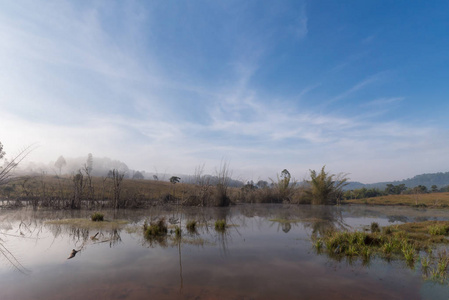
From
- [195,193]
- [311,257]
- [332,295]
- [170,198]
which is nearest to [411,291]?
[332,295]

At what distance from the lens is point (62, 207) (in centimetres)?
1354

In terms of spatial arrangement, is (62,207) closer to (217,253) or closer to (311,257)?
(217,253)

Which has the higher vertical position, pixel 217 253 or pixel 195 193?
pixel 195 193

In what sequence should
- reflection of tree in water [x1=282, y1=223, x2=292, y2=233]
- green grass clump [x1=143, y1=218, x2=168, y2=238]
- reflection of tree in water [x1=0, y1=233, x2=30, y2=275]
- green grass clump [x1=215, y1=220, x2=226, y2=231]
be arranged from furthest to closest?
reflection of tree in water [x1=282, y1=223, x2=292, y2=233] < green grass clump [x1=215, y1=220, x2=226, y2=231] < green grass clump [x1=143, y1=218, x2=168, y2=238] < reflection of tree in water [x1=0, y1=233, x2=30, y2=275]

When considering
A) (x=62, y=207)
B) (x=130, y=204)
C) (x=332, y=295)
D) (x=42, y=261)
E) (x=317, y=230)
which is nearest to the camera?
(x=332, y=295)

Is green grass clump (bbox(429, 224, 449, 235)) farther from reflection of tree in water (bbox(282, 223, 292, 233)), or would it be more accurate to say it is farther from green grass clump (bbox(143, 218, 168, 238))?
green grass clump (bbox(143, 218, 168, 238))

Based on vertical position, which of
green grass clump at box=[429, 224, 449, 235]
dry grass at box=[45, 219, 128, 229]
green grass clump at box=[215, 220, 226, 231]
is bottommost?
green grass clump at box=[429, 224, 449, 235]

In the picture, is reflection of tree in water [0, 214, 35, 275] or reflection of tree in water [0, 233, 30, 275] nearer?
reflection of tree in water [0, 233, 30, 275]

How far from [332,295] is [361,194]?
92.7 feet

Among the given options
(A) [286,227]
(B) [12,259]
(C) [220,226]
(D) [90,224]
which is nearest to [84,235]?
(D) [90,224]

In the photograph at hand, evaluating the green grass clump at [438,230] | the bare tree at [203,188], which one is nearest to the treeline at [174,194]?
the bare tree at [203,188]

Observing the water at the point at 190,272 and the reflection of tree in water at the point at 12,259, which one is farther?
the reflection of tree in water at the point at 12,259

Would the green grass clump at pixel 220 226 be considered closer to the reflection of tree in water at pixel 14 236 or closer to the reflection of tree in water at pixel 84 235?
the reflection of tree in water at pixel 84 235

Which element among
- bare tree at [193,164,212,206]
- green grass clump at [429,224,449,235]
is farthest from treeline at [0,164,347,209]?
green grass clump at [429,224,449,235]
